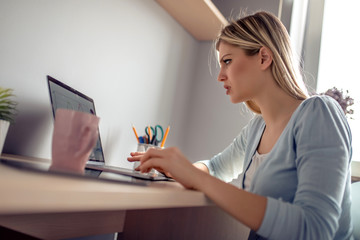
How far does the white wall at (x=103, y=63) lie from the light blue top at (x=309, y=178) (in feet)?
1.70

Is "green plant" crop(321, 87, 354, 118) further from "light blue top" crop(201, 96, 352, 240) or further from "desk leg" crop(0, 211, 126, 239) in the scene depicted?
"desk leg" crop(0, 211, 126, 239)

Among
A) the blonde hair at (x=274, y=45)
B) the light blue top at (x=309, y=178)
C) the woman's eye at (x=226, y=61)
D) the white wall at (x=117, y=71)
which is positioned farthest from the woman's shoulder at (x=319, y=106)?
the white wall at (x=117, y=71)

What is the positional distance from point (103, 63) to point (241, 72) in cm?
41

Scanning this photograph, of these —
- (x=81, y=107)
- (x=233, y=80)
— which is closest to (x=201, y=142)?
(x=233, y=80)

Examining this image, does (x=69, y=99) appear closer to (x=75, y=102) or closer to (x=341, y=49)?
(x=75, y=102)

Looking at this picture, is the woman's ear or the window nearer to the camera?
the woman's ear

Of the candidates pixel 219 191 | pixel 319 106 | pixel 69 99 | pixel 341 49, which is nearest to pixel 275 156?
pixel 319 106

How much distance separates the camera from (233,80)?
3.06 feet

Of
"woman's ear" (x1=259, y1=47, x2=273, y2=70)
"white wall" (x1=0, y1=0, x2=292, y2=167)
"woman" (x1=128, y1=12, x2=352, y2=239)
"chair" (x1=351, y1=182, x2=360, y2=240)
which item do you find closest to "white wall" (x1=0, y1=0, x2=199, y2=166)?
"white wall" (x1=0, y1=0, x2=292, y2=167)

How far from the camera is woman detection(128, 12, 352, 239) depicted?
52cm

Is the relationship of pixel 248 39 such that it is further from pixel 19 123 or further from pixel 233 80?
pixel 19 123

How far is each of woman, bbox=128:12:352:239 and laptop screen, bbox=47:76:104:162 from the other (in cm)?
12

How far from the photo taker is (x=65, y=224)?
0.82 meters

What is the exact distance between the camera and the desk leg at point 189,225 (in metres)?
0.90
